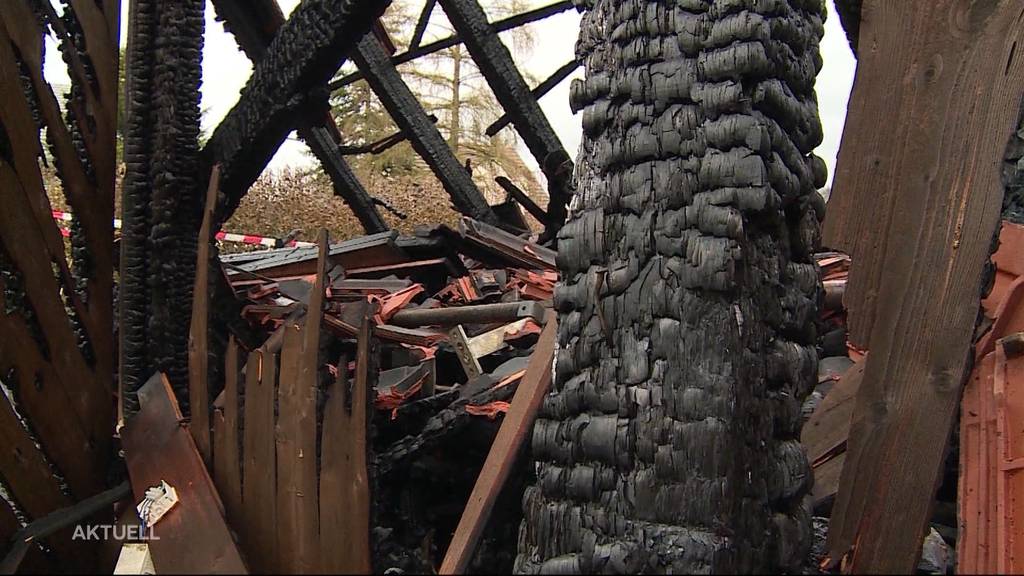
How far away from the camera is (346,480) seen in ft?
3.43

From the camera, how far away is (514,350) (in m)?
3.39

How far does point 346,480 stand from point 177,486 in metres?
0.28

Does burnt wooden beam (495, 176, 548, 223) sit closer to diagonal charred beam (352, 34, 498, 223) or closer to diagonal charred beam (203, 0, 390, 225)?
diagonal charred beam (352, 34, 498, 223)

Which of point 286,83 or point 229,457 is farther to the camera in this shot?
point 286,83

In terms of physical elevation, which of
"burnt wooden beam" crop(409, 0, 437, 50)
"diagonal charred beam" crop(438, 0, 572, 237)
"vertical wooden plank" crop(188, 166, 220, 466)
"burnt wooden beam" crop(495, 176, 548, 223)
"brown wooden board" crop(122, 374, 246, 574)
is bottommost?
"brown wooden board" crop(122, 374, 246, 574)

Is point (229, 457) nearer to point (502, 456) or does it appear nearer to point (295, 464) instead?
point (295, 464)

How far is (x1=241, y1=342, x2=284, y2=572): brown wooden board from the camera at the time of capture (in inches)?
41.0

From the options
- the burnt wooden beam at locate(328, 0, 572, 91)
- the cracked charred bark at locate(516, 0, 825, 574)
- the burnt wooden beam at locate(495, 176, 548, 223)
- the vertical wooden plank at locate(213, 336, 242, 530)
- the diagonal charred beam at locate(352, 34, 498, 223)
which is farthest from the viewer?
the burnt wooden beam at locate(328, 0, 572, 91)

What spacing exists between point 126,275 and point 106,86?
0.61 meters

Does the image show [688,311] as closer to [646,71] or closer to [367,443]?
[646,71]

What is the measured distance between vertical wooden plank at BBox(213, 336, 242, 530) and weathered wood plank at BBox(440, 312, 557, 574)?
588mm

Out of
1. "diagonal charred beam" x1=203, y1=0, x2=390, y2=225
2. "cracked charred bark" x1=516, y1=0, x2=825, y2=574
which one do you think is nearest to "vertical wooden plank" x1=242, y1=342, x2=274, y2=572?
"cracked charred bark" x1=516, y1=0, x2=825, y2=574

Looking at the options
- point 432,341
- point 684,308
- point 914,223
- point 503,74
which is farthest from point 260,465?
point 503,74

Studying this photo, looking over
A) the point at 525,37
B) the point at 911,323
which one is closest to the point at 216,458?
the point at 911,323
